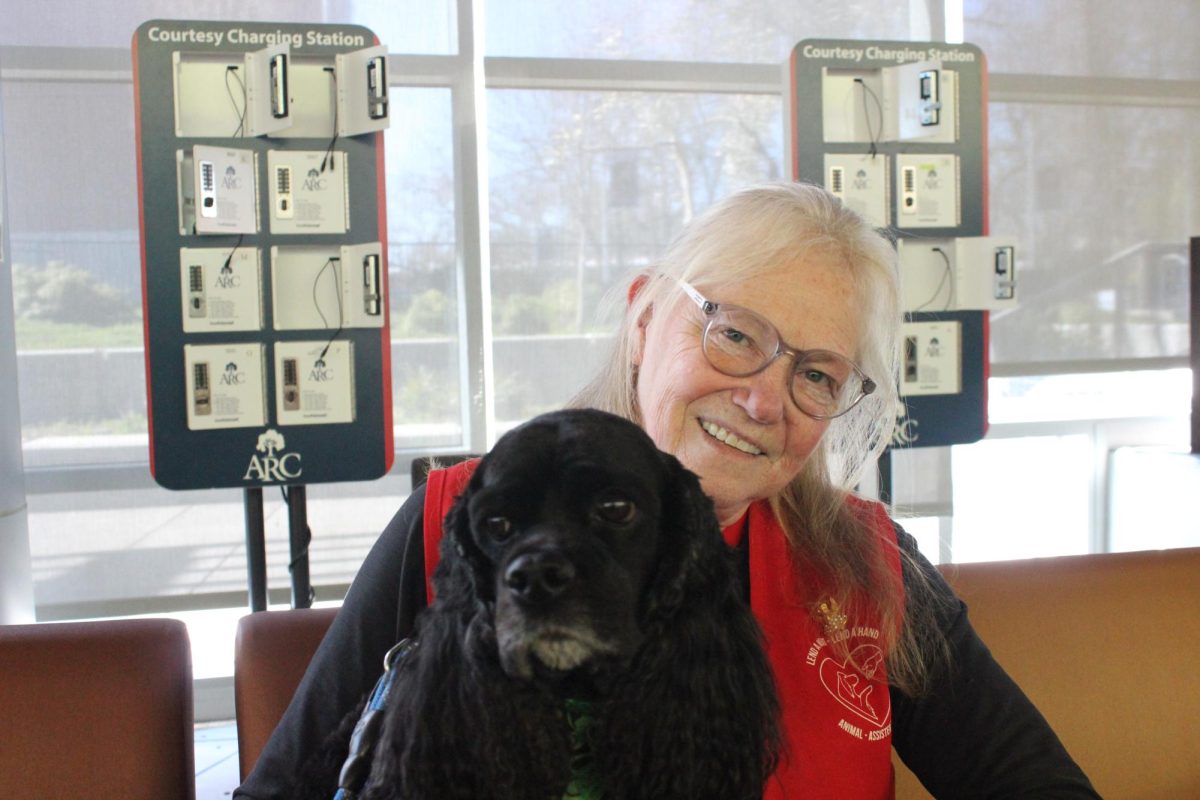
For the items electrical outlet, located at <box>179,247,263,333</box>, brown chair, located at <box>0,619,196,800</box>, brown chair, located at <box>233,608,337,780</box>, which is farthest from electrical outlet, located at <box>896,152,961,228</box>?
brown chair, located at <box>0,619,196,800</box>

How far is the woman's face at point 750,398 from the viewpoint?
1.20 metres

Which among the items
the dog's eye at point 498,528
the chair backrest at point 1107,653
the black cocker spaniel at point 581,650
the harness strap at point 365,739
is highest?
the dog's eye at point 498,528

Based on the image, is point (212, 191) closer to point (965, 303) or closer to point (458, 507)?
point (458, 507)

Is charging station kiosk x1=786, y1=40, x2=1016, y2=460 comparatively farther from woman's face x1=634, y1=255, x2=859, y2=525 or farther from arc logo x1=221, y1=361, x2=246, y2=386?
woman's face x1=634, y1=255, x2=859, y2=525

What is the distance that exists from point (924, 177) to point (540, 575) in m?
2.86

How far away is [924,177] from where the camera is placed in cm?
328

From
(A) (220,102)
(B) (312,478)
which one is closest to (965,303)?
(B) (312,478)

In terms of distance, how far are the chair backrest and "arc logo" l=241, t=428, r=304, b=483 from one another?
1.83 m

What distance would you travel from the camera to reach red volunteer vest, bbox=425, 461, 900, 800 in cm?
118

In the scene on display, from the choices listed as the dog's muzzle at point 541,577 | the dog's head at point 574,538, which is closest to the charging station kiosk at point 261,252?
the dog's head at point 574,538

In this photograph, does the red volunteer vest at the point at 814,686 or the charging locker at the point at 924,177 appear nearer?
the red volunteer vest at the point at 814,686

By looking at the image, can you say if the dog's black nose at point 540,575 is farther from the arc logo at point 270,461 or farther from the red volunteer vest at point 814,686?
the arc logo at point 270,461

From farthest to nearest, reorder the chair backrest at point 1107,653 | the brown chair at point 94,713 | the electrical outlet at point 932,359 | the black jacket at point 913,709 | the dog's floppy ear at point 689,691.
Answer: the electrical outlet at point 932,359 → the chair backrest at point 1107,653 → the brown chair at point 94,713 → the black jacket at point 913,709 → the dog's floppy ear at point 689,691

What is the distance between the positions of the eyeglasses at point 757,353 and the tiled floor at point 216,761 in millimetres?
2344
